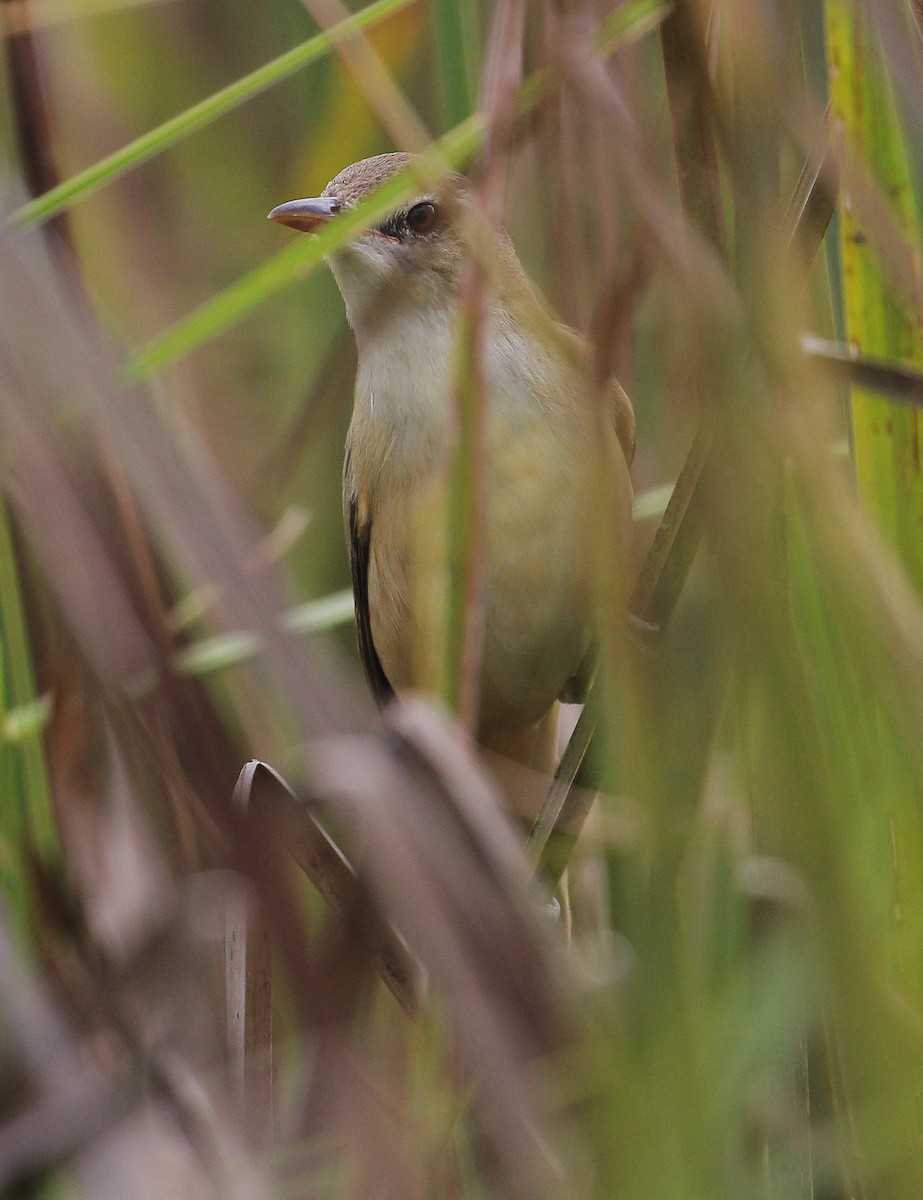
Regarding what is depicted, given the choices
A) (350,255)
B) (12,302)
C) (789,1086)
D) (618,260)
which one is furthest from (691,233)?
(350,255)

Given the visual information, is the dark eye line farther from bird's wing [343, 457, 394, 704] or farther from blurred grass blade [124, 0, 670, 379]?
blurred grass blade [124, 0, 670, 379]

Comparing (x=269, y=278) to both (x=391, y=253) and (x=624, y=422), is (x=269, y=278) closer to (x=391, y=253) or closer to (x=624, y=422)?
(x=391, y=253)

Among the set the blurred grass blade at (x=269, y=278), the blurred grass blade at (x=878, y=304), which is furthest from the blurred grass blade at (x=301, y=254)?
the blurred grass blade at (x=878, y=304)

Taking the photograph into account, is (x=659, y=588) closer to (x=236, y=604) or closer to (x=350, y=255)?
(x=236, y=604)

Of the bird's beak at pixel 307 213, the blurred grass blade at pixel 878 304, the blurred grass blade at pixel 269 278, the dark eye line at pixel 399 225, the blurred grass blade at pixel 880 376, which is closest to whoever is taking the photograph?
the blurred grass blade at pixel 880 376

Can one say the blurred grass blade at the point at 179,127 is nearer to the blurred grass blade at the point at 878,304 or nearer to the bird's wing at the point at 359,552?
the blurred grass blade at the point at 878,304

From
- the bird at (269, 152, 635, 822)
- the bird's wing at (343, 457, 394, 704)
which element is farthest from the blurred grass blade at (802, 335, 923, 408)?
the bird's wing at (343, 457, 394, 704)

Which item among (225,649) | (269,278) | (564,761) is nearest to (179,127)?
(269,278)
